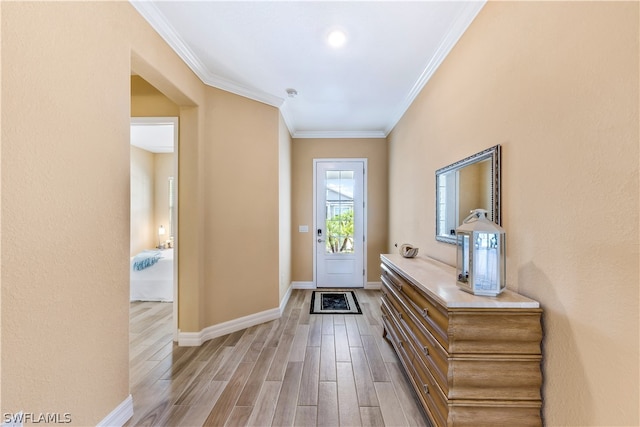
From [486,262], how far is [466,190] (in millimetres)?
750

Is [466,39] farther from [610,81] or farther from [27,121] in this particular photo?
[27,121]

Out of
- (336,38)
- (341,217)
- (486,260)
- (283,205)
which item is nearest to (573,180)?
(486,260)

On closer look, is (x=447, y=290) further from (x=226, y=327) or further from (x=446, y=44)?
(x=226, y=327)

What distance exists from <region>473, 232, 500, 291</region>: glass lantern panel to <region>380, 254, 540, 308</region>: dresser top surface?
2.9 inches

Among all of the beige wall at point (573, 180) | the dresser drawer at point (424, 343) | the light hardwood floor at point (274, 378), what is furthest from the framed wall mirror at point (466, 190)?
the light hardwood floor at point (274, 378)

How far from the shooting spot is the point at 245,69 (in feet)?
8.52

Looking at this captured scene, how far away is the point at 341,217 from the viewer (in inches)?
183

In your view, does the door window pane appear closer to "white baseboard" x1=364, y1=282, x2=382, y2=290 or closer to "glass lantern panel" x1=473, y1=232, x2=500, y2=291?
A: "white baseboard" x1=364, y1=282, x2=382, y2=290

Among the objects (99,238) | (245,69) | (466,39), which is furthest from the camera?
(245,69)

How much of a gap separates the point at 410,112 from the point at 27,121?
3.27 metres

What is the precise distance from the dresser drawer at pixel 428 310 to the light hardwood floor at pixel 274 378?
68 centimetres

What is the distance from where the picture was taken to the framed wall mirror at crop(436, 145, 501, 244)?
1.60m

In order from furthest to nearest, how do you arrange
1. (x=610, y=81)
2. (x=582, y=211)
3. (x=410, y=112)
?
1. (x=410, y=112)
2. (x=582, y=211)
3. (x=610, y=81)

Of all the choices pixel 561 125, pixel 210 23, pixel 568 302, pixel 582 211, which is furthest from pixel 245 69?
pixel 568 302
